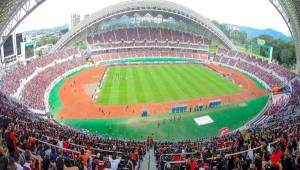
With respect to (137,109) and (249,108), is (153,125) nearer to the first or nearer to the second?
(137,109)

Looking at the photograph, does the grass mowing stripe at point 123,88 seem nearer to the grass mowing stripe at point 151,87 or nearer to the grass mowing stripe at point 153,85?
the grass mowing stripe at point 151,87

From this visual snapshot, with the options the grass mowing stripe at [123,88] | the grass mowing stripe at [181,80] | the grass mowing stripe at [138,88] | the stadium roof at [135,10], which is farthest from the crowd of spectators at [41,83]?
the grass mowing stripe at [181,80]

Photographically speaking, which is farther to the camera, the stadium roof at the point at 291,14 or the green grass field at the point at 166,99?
the stadium roof at the point at 291,14

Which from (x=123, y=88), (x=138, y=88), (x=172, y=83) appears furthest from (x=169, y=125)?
(x=172, y=83)

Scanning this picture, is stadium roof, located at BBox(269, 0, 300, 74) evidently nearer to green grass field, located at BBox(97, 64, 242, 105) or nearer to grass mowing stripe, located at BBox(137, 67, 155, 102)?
green grass field, located at BBox(97, 64, 242, 105)

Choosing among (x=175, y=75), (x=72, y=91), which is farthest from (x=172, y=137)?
(x=175, y=75)

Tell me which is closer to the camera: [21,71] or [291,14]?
[291,14]

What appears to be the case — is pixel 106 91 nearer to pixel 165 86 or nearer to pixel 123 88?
pixel 123 88
